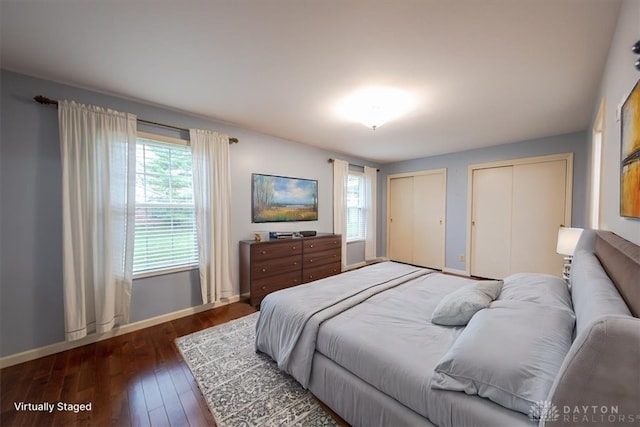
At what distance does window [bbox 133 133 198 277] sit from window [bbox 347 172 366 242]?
3094 millimetres

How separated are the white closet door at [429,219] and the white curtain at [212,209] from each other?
12.9 feet

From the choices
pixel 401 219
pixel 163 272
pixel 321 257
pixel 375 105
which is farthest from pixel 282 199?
pixel 401 219

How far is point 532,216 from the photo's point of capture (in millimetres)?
3824

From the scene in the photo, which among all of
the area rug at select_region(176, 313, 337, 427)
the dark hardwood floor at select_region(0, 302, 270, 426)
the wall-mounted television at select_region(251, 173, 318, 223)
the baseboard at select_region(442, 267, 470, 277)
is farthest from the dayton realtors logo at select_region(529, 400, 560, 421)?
the baseboard at select_region(442, 267, 470, 277)

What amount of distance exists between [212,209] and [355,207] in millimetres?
3098

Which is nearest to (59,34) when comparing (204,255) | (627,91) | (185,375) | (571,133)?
(204,255)

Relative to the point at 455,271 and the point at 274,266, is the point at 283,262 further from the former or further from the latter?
the point at 455,271

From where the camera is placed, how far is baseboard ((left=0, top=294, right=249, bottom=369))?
1.97 metres

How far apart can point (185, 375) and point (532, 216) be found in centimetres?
504

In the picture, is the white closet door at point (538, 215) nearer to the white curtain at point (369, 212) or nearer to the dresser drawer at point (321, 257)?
the white curtain at point (369, 212)

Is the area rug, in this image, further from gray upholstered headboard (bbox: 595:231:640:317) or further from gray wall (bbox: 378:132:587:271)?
gray wall (bbox: 378:132:587:271)

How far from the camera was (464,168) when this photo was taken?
14.7 feet

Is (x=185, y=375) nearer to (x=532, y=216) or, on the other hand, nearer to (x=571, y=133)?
(x=532, y=216)

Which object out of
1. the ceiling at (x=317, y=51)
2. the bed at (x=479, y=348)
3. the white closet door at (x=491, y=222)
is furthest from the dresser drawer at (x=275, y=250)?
the white closet door at (x=491, y=222)
